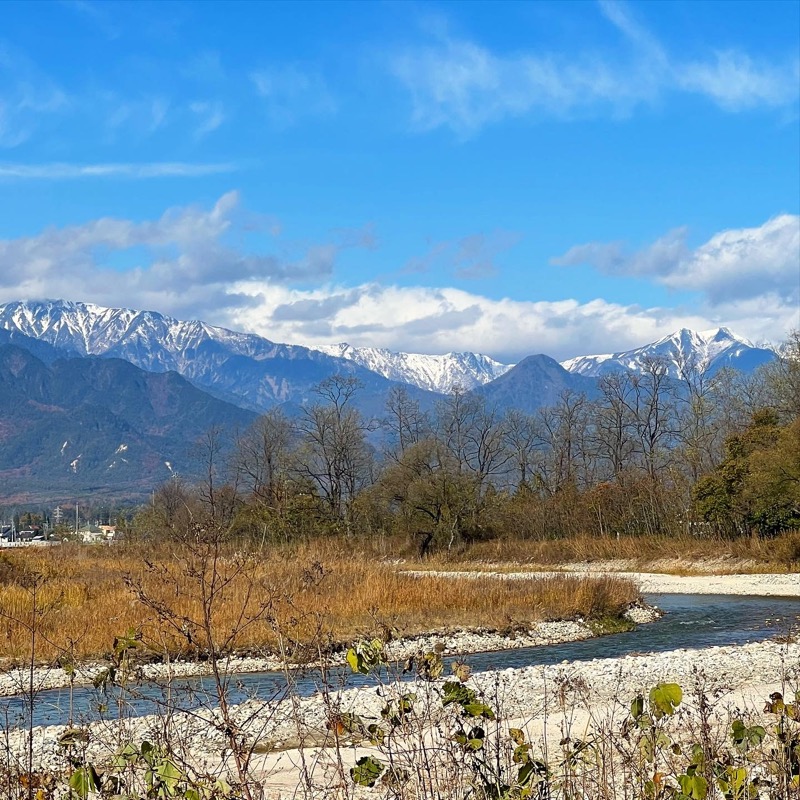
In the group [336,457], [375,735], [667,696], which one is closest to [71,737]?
[375,735]

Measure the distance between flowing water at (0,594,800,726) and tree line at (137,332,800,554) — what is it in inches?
603

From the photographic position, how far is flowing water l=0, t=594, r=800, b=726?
13.7 meters

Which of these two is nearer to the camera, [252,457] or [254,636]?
[254,636]

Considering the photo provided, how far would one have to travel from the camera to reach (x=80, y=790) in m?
3.65

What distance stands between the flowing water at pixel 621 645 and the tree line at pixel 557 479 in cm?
1532

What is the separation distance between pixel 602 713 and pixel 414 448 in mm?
50389

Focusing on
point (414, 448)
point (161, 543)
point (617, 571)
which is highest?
point (414, 448)

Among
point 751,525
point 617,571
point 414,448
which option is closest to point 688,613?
point 617,571

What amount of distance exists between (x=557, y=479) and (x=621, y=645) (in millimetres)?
52398

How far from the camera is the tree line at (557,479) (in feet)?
151

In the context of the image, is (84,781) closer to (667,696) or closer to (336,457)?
(667,696)

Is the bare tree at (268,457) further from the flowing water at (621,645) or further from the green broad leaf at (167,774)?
the green broad leaf at (167,774)

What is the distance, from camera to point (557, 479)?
72312mm

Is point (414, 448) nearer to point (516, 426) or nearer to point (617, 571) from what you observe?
point (617, 571)
